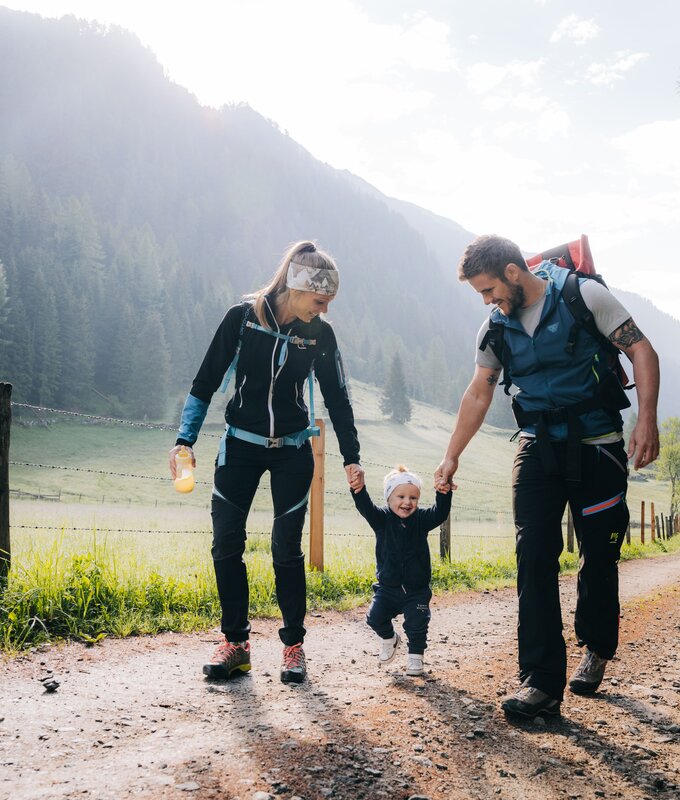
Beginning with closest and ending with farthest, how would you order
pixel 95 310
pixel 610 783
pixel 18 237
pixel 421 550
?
pixel 610 783
pixel 421 550
pixel 95 310
pixel 18 237

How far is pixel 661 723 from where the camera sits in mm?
3322

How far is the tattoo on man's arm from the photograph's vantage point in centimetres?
351

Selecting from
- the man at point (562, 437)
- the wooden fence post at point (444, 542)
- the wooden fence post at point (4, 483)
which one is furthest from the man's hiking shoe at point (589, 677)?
the wooden fence post at point (444, 542)

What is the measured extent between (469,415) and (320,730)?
6.84 feet

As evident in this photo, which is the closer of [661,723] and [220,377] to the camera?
[661,723]

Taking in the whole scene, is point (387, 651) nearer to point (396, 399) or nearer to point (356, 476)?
point (356, 476)

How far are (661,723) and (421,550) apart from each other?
1.65m

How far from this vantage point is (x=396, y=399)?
3479 inches

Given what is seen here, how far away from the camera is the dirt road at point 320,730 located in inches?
96.8

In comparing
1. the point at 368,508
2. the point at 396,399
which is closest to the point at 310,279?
the point at 368,508

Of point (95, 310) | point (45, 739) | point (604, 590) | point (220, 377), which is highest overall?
point (95, 310)

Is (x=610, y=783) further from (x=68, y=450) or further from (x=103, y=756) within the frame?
(x=68, y=450)

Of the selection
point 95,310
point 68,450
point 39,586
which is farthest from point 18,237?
point 39,586

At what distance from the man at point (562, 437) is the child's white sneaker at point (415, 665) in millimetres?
816
